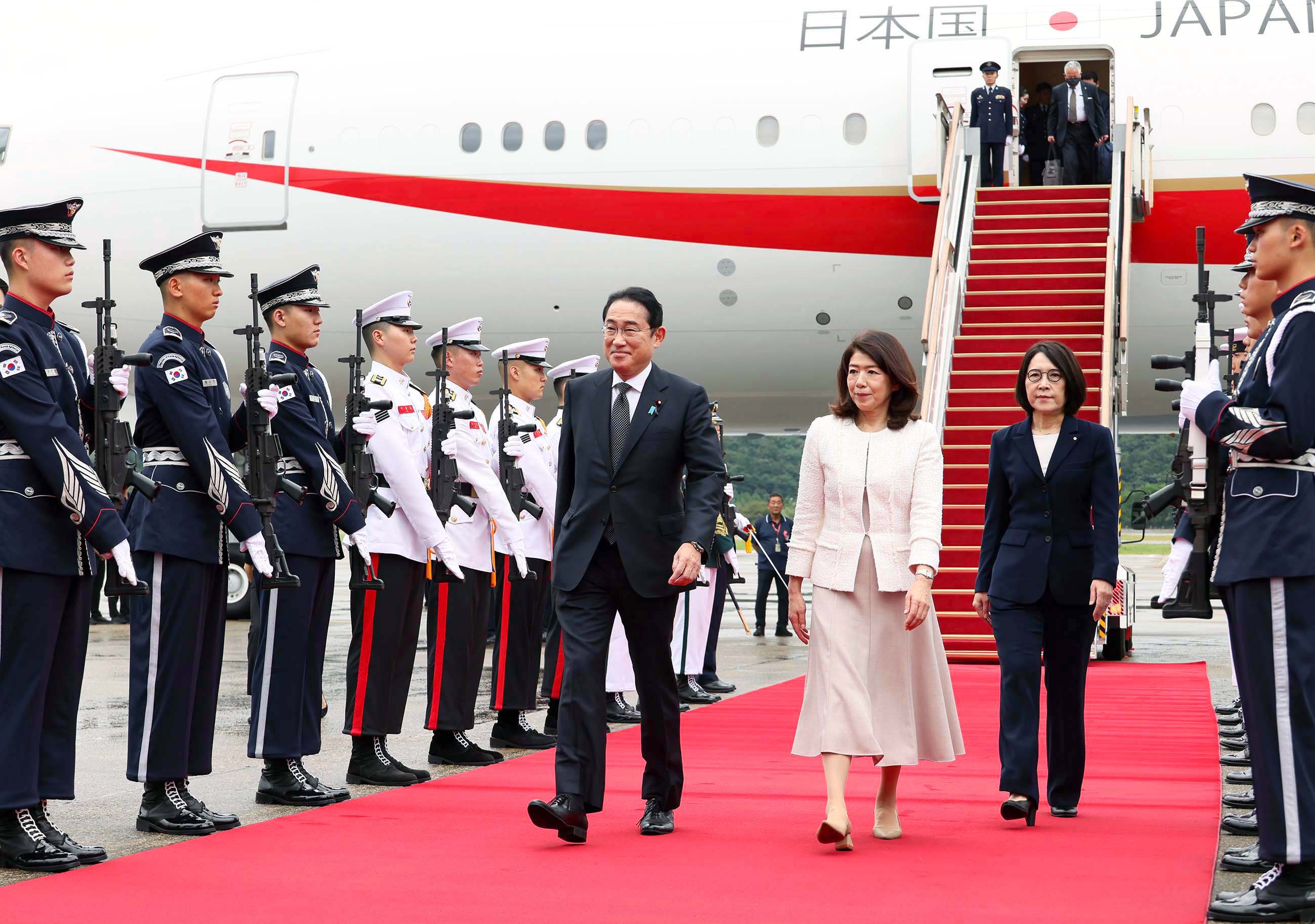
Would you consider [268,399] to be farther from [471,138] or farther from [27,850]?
[471,138]

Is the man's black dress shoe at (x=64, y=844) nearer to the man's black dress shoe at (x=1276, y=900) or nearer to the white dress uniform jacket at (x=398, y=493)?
the white dress uniform jacket at (x=398, y=493)

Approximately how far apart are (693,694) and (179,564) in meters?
4.02

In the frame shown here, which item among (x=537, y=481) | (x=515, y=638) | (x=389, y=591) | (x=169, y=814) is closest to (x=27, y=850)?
(x=169, y=814)

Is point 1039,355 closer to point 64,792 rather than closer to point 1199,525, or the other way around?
point 1199,525

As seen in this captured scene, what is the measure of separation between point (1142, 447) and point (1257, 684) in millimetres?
62932

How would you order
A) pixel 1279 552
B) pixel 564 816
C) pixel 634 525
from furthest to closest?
pixel 634 525 → pixel 564 816 → pixel 1279 552

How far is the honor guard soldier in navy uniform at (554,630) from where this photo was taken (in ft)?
22.5

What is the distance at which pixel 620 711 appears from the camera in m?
7.37

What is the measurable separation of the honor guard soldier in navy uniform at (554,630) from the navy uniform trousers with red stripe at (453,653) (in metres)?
0.36

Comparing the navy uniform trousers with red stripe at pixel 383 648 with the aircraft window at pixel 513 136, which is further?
the aircraft window at pixel 513 136

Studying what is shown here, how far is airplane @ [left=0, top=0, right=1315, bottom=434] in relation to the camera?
11797 millimetres

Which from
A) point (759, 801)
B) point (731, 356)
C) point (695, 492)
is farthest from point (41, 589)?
point (731, 356)

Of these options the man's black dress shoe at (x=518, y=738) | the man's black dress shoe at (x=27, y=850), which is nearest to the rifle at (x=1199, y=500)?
the man's black dress shoe at (x=518, y=738)

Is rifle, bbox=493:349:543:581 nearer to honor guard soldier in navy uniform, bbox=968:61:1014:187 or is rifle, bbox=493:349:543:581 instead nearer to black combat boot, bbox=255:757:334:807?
black combat boot, bbox=255:757:334:807
